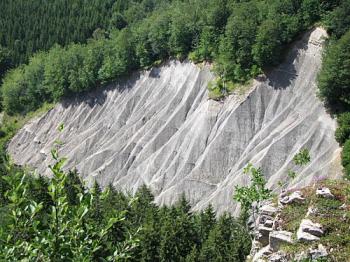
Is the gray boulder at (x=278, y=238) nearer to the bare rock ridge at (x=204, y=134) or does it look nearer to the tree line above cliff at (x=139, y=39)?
the bare rock ridge at (x=204, y=134)

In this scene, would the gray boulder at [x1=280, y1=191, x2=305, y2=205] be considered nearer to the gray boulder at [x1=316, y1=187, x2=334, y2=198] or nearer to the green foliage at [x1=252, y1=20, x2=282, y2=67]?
the gray boulder at [x1=316, y1=187, x2=334, y2=198]

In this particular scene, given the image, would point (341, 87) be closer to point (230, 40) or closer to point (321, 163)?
point (321, 163)

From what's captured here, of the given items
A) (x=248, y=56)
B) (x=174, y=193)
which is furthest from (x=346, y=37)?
(x=174, y=193)

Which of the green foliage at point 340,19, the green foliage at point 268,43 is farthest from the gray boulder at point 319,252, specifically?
the green foliage at point 268,43

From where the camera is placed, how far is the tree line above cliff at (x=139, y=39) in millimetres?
62031

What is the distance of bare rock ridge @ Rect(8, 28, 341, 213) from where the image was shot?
56.5 meters

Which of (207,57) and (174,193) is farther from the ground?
(207,57)

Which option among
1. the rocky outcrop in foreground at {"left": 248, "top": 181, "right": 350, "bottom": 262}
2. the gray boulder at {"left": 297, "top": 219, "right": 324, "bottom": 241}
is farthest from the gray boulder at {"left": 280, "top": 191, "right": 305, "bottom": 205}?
the gray boulder at {"left": 297, "top": 219, "right": 324, "bottom": 241}

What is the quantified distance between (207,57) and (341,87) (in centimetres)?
2238

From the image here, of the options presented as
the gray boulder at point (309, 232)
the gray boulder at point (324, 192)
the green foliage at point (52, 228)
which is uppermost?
the gray boulder at point (324, 192)

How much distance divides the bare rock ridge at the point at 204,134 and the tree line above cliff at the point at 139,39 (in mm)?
2611

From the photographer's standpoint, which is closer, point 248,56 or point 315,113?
point 315,113

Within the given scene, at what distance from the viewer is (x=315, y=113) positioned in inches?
2245

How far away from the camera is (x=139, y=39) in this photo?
266ft
